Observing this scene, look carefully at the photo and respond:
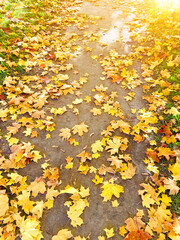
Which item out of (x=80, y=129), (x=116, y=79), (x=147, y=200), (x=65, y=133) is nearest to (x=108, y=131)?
(x=80, y=129)

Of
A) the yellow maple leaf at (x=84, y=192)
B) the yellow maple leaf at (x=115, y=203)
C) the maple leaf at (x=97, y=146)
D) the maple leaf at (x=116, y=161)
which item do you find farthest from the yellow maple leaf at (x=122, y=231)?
the maple leaf at (x=97, y=146)

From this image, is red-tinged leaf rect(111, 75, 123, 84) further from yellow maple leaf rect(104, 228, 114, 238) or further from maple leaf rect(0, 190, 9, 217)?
maple leaf rect(0, 190, 9, 217)

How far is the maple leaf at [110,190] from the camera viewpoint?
2.45 meters

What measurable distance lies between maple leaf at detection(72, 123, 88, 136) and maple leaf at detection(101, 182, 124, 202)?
1.15 metres

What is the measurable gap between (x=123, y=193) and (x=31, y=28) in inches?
250

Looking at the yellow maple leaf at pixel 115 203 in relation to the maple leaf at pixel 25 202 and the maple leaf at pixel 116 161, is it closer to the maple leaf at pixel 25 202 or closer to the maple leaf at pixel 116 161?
the maple leaf at pixel 116 161

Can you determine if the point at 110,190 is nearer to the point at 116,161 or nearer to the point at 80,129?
the point at 116,161

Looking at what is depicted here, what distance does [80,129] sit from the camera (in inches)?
130

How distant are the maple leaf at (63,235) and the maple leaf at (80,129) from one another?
5.41 ft

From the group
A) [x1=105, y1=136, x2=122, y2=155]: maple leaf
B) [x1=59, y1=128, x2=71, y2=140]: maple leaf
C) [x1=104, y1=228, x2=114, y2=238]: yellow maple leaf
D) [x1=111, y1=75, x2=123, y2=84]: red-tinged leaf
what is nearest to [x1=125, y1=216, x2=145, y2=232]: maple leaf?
[x1=104, y1=228, x2=114, y2=238]: yellow maple leaf

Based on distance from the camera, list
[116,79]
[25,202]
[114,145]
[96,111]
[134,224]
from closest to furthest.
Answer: [134,224] → [25,202] → [114,145] → [96,111] → [116,79]

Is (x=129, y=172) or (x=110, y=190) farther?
(x=129, y=172)

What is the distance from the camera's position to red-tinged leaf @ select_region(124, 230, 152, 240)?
6.71 ft

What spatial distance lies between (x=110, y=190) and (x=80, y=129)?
1.34 m
